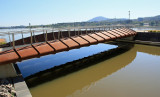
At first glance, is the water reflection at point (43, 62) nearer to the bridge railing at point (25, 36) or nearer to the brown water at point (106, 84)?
the bridge railing at point (25, 36)

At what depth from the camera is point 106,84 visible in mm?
9867

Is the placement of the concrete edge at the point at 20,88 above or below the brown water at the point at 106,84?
above

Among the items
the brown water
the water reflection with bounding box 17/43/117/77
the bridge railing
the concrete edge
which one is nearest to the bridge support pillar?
the concrete edge

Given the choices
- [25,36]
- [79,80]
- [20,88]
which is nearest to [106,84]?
[79,80]

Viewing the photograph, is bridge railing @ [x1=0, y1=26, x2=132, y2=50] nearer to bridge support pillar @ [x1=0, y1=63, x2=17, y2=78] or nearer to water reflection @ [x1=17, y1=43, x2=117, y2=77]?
bridge support pillar @ [x1=0, y1=63, x2=17, y2=78]

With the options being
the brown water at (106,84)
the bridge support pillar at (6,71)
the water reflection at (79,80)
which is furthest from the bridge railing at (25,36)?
the brown water at (106,84)

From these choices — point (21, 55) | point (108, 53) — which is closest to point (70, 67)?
point (21, 55)

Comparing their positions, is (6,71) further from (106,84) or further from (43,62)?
(106,84)

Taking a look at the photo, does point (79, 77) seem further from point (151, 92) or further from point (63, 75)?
point (151, 92)

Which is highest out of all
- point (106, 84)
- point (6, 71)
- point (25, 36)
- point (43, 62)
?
point (25, 36)

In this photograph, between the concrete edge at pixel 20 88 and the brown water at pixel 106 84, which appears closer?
the concrete edge at pixel 20 88

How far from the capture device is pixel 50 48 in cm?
1094

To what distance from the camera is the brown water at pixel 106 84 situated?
855 centimetres

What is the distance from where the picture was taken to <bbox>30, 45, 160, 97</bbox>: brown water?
8555mm
